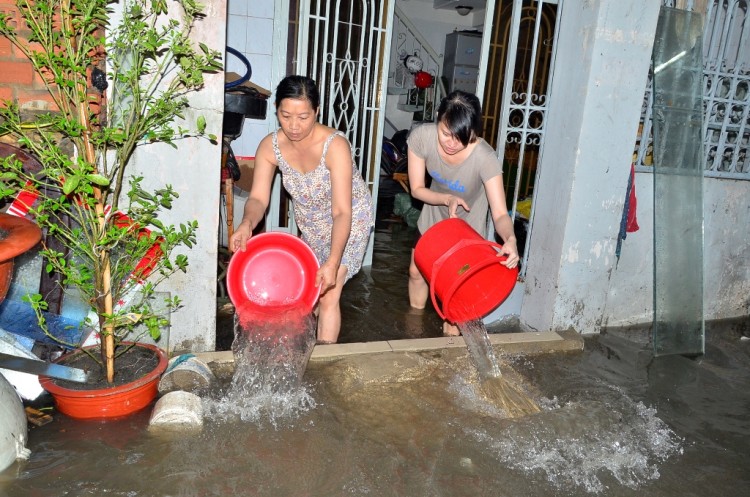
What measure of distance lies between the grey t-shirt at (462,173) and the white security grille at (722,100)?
142 cm

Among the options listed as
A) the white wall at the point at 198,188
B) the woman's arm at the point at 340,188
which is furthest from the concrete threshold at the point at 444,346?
the woman's arm at the point at 340,188

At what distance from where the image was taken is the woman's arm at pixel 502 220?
308 cm

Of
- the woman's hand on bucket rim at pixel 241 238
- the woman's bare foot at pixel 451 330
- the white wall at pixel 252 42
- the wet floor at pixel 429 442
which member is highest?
the white wall at pixel 252 42

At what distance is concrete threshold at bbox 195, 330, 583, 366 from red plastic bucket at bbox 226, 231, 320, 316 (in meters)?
0.34

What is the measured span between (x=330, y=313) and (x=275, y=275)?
448mm

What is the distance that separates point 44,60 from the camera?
2.28 metres

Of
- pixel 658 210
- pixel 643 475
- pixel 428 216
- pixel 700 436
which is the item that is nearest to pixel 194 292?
pixel 428 216

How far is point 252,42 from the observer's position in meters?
5.61

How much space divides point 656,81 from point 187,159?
10.5ft

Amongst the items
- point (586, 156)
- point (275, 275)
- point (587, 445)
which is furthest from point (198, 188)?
point (586, 156)

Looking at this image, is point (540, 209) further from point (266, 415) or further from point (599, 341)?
point (266, 415)

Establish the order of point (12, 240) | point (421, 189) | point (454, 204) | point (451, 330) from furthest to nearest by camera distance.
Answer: point (451, 330) < point (421, 189) < point (454, 204) < point (12, 240)

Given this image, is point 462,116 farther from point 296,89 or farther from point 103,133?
point 103,133

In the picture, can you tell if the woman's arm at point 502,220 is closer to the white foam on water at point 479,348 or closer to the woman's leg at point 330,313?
the white foam on water at point 479,348
